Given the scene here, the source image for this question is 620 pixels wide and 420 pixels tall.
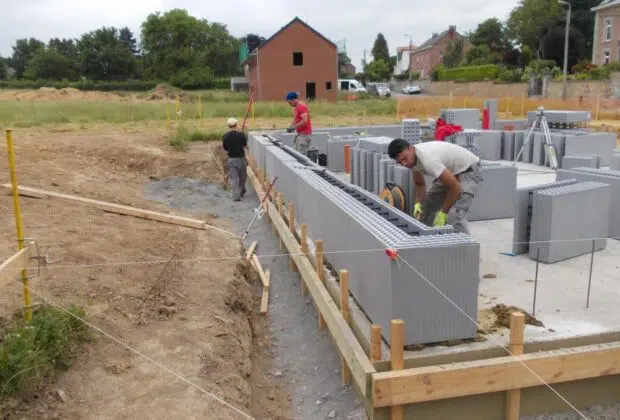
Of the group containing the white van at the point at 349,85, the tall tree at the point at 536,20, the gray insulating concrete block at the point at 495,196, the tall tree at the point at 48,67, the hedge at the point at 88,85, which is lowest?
the gray insulating concrete block at the point at 495,196

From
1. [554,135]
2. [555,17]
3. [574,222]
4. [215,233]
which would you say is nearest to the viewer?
[574,222]

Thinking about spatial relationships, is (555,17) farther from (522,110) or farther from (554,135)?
(554,135)

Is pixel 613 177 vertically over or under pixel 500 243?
over

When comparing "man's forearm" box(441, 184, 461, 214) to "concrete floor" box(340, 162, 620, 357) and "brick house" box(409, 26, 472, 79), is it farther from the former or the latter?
"brick house" box(409, 26, 472, 79)

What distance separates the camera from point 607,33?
1816 inches

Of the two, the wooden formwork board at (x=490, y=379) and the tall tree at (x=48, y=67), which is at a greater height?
the tall tree at (x=48, y=67)

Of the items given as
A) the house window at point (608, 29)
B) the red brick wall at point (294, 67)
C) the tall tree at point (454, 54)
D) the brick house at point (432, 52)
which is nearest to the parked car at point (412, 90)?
the tall tree at point (454, 54)

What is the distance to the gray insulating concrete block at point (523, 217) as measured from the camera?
6352 mm

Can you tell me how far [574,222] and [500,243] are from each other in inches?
40.1

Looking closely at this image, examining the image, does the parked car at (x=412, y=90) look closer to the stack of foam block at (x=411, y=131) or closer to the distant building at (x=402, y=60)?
the stack of foam block at (x=411, y=131)

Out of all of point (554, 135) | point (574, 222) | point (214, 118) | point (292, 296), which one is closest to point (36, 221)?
point (292, 296)

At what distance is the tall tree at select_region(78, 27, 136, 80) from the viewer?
67.6m

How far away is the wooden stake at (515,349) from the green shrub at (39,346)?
3.35 m

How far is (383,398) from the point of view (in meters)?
3.84
